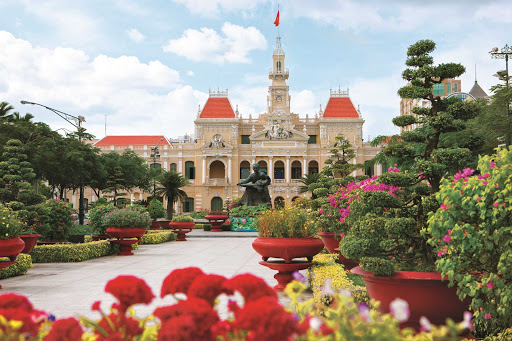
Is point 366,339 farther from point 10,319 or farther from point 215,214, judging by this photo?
point 215,214

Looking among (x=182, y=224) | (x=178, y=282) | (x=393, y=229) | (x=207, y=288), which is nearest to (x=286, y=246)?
(x=393, y=229)

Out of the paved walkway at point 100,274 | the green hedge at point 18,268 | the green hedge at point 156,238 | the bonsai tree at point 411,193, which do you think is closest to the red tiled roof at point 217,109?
the green hedge at point 156,238

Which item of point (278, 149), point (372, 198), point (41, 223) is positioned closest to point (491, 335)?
point (372, 198)

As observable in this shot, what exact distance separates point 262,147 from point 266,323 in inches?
2250

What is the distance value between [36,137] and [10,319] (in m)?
27.4

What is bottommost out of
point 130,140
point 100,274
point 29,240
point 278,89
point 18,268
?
point 100,274

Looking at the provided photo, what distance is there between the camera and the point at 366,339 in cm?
175

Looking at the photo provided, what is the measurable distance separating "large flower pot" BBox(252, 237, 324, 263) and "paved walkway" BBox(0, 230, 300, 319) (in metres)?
1.23

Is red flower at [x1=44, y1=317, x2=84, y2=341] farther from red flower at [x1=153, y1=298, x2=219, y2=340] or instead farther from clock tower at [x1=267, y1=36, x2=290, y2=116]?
clock tower at [x1=267, y1=36, x2=290, y2=116]

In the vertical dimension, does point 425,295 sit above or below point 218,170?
below

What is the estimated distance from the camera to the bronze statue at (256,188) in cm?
2945

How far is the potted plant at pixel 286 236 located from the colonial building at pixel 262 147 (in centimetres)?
4877

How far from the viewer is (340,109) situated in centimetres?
6172

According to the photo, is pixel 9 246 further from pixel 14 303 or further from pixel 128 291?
pixel 128 291
